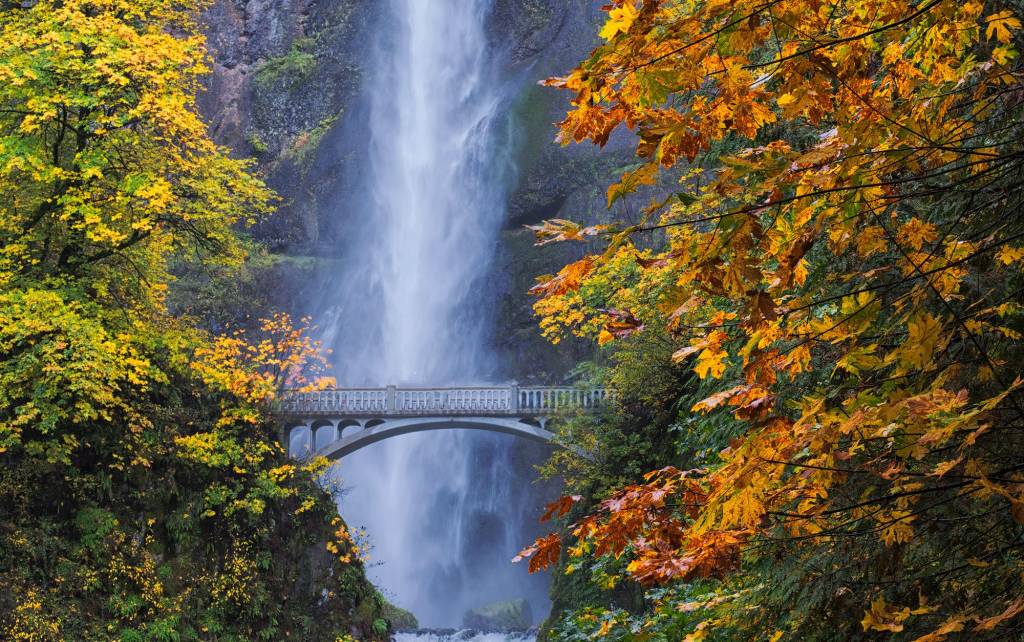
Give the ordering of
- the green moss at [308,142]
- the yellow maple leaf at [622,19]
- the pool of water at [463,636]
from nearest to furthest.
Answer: the yellow maple leaf at [622,19], the pool of water at [463,636], the green moss at [308,142]

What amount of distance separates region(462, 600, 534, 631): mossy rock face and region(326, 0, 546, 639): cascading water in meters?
1.96

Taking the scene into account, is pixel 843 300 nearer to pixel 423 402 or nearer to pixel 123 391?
pixel 123 391

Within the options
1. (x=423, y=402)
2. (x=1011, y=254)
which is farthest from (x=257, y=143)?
(x=1011, y=254)

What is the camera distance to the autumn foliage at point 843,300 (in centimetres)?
239

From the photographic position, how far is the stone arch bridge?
82.0 feet

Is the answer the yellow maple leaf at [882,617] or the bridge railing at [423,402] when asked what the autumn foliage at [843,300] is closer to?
the yellow maple leaf at [882,617]

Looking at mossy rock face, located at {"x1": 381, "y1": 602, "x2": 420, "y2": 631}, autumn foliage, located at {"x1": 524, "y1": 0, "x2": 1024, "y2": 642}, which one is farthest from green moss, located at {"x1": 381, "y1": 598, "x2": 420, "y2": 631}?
autumn foliage, located at {"x1": 524, "y1": 0, "x2": 1024, "y2": 642}

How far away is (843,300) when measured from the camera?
3443mm

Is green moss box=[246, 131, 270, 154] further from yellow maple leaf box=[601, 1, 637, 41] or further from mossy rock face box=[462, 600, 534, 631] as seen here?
yellow maple leaf box=[601, 1, 637, 41]

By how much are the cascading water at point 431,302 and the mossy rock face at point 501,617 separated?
6.43 feet

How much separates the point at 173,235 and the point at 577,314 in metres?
6.89

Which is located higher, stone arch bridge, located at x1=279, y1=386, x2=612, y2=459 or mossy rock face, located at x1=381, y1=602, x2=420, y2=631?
stone arch bridge, located at x1=279, y1=386, x2=612, y2=459

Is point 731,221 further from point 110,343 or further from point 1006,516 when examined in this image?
point 110,343

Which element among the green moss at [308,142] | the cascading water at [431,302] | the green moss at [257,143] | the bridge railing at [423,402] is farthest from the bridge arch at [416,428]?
the green moss at [257,143]
